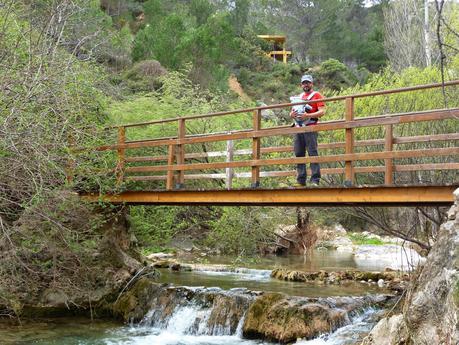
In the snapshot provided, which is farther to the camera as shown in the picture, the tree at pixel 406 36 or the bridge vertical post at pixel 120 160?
the tree at pixel 406 36

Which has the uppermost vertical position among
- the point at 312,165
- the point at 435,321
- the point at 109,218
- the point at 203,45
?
the point at 203,45

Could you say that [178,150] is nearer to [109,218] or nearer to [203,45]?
[109,218]

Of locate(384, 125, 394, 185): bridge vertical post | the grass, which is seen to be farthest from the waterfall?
the grass

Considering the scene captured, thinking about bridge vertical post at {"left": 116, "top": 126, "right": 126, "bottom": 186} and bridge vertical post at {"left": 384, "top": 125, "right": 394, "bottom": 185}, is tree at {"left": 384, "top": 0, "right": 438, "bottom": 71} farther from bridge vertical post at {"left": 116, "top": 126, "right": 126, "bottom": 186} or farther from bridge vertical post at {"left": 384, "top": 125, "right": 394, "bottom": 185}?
bridge vertical post at {"left": 384, "top": 125, "right": 394, "bottom": 185}

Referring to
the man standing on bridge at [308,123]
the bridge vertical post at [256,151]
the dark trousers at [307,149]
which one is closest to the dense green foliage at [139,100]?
the bridge vertical post at [256,151]

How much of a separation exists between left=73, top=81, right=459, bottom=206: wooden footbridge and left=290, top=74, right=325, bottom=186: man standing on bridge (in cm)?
27

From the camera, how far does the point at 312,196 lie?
9133 millimetres

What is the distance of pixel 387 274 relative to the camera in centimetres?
1599

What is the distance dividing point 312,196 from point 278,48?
49.0 metres

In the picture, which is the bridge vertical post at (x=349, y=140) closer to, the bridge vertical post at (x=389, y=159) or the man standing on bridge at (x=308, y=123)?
the bridge vertical post at (x=389, y=159)

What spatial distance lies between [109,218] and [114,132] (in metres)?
1.92

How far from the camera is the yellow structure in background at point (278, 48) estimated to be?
53.9 metres

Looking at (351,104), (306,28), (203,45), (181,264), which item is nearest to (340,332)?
(351,104)

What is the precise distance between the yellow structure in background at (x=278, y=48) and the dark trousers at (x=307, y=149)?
4360 centimetres
